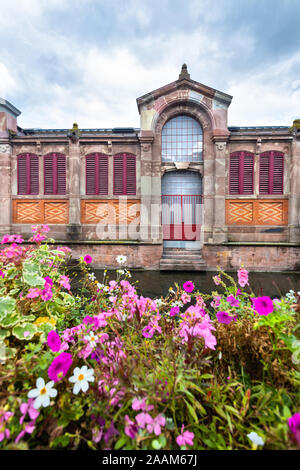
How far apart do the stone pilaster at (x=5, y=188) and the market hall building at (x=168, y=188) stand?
0.05 meters

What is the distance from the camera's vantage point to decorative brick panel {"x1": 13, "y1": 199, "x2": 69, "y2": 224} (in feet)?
34.2

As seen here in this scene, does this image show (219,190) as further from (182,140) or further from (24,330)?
(24,330)

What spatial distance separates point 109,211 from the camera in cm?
1024

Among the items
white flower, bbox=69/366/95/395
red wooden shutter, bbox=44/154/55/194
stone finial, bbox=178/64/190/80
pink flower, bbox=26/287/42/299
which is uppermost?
stone finial, bbox=178/64/190/80

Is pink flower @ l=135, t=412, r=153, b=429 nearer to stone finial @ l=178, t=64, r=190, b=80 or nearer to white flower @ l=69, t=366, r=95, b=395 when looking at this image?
white flower @ l=69, t=366, r=95, b=395

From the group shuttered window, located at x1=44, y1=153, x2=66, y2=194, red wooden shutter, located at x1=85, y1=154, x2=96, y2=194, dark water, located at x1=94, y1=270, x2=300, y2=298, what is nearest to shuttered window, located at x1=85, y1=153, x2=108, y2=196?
red wooden shutter, located at x1=85, y1=154, x2=96, y2=194

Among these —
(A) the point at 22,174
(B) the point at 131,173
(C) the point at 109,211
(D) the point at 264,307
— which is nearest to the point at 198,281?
(C) the point at 109,211

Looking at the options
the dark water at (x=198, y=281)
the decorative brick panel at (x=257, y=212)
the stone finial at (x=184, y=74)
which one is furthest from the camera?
the decorative brick panel at (x=257, y=212)

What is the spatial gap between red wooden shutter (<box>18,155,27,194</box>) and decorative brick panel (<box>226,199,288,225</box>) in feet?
33.8

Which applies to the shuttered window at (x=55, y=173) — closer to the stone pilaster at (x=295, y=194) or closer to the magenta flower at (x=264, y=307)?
the magenta flower at (x=264, y=307)

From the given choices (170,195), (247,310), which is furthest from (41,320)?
(170,195)

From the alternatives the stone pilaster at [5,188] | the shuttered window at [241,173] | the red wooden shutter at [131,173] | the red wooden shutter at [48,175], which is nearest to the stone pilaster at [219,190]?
the shuttered window at [241,173]

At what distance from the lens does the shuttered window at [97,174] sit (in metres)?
10.3
